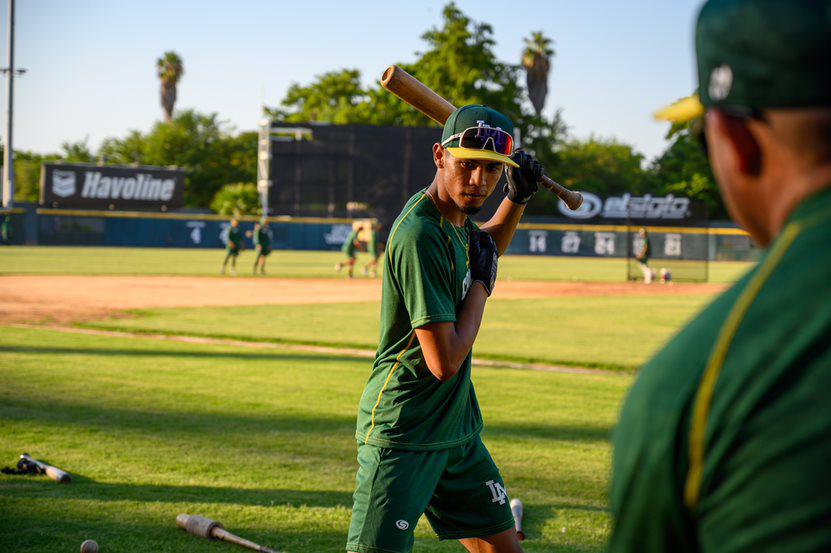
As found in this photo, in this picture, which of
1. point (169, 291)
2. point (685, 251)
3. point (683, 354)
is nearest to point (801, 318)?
point (683, 354)

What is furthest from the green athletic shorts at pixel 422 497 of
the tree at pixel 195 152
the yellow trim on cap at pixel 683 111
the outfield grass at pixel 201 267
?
the tree at pixel 195 152

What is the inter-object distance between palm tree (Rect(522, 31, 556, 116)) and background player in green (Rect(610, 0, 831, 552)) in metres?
89.4

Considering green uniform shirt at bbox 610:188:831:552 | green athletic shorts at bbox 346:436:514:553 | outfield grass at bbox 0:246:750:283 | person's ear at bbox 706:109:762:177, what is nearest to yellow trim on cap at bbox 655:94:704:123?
person's ear at bbox 706:109:762:177

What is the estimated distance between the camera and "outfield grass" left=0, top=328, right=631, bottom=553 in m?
6.34

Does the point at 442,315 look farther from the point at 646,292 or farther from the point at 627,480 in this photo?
the point at 646,292

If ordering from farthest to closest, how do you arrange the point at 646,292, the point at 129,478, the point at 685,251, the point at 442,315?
1. the point at 685,251
2. the point at 646,292
3. the point at 129,478
4. the point at 442,315

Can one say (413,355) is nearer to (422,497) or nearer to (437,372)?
(437,372)

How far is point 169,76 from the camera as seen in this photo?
335ft

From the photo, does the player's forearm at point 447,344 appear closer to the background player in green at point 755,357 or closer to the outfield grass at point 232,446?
the background player in green at point 755,357

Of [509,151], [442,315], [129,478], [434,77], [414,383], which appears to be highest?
[434,77]

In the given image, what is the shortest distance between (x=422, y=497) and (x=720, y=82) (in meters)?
2.81

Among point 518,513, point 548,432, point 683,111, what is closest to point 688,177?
point 548,432

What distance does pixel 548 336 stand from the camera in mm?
18266

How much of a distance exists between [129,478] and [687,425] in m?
6.68
